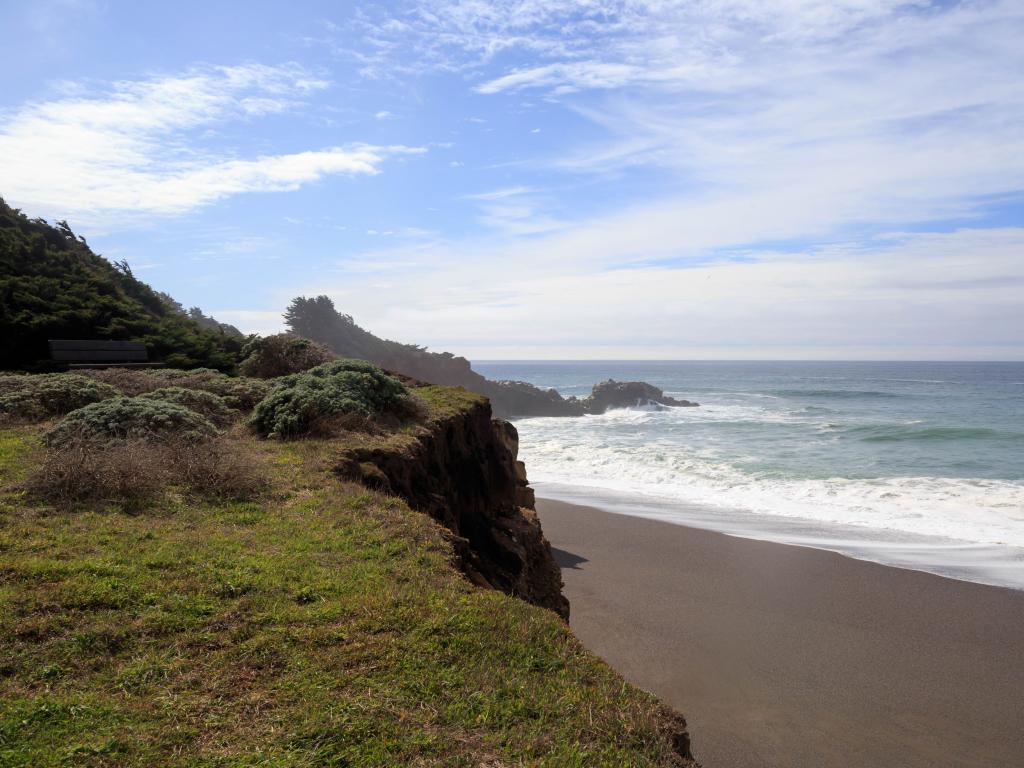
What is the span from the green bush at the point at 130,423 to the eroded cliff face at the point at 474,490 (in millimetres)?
2323

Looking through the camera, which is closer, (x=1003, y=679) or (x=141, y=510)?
(x=141, y=510)

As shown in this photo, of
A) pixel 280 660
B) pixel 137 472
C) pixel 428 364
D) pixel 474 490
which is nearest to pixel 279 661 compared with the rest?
pixel 280 660

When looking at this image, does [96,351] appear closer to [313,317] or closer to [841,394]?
[313,317]

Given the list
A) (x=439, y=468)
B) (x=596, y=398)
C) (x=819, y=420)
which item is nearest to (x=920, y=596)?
(x=439, y=468)

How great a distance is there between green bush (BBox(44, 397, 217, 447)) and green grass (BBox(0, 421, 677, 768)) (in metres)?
2.47

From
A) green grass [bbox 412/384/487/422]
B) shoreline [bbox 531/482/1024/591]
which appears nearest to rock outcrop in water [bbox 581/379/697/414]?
shoreline [bbox 531/482/1024/591]

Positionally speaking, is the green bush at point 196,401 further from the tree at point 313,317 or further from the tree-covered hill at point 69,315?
the tree at point 313,317

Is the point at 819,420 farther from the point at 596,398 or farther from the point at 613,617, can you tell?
the point at 613,617

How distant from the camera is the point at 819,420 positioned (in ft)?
142

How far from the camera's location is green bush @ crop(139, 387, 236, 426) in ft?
35.8

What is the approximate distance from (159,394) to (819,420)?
41093 mm

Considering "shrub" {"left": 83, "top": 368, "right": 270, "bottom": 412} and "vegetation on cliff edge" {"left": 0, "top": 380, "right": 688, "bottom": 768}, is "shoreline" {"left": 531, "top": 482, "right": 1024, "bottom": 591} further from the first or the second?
"vegetation on cliff edge" {"left": 0, "top": 380, "right": 688, "bottom": 768}

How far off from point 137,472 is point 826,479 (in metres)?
21.2

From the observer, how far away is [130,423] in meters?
8.91
